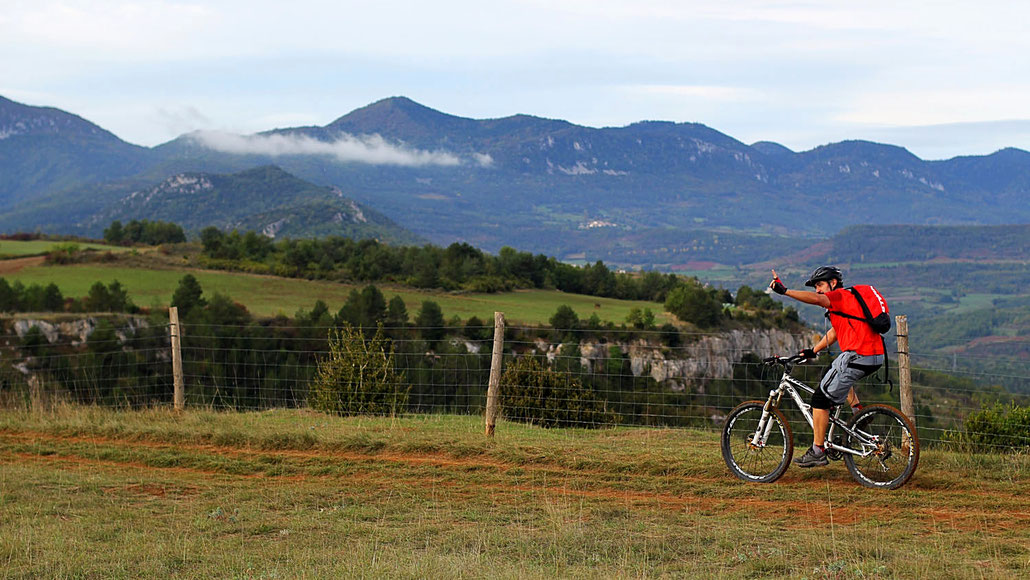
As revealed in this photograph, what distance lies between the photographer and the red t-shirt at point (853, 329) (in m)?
7.86

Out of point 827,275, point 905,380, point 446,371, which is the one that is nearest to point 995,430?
point 905,380

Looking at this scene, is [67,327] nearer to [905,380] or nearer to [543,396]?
[543,396]

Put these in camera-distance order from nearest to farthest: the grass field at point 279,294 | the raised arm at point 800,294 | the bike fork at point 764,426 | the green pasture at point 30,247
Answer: the raised arm at point 800,294
the bike fork at point 764,426
the grass field at point 279,294
the green pasture at point 30,247

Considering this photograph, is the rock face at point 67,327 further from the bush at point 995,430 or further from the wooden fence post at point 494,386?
the bush at point 995,430

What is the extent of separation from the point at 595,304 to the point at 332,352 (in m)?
62.2

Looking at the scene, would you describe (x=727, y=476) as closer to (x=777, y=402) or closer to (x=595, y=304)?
(x=777, y=402)

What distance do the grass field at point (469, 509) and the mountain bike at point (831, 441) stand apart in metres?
0.20

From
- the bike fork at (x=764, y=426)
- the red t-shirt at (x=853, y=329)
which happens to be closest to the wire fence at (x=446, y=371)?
the bike fork at (x=764, y=426)

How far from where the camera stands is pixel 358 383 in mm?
14461

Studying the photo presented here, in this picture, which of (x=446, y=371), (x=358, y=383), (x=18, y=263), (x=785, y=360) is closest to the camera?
(x=785, y=360)

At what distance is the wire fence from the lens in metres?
16.4

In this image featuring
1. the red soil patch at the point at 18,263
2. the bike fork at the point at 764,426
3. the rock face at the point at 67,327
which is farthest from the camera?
the red soil patch at the point at 18,263

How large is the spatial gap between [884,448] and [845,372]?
0.85 meters

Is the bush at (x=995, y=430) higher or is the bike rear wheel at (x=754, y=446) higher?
the bike rear wheel at (x=754, y=446)
